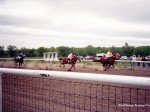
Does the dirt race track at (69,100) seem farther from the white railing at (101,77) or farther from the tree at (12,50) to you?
the tree at (12,50)

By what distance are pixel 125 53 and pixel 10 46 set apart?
49827 millimetres

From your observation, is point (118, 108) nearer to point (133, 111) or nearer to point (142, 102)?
point (133, 111)

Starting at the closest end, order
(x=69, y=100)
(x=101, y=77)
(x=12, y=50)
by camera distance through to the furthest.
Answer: (x=101, y=77) < (x=69, y=100) < (x=12, y=50)

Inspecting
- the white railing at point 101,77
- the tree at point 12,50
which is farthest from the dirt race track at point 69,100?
the tree at point 12,50

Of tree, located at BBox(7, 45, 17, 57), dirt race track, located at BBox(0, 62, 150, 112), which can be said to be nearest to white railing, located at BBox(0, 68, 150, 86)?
dirt race track, located at BBox(0, 62, 150, 112)

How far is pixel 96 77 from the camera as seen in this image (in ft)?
9.74

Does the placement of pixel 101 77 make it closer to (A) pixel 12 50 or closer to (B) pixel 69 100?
(B) pixel 69 100

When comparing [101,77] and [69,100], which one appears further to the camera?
[69,100]

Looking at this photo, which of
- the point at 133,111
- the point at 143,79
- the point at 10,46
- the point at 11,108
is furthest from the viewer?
the point at 10,46

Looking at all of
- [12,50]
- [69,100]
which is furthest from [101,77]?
[12,50]

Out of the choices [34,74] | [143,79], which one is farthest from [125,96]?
[143,79]

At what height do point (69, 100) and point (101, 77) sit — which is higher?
point (101, 77)

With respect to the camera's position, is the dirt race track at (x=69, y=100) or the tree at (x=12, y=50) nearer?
the dirt race track at (x=69, y=100)

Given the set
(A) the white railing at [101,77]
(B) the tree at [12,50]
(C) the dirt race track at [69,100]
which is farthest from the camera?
(B) the tree at [12,50]
